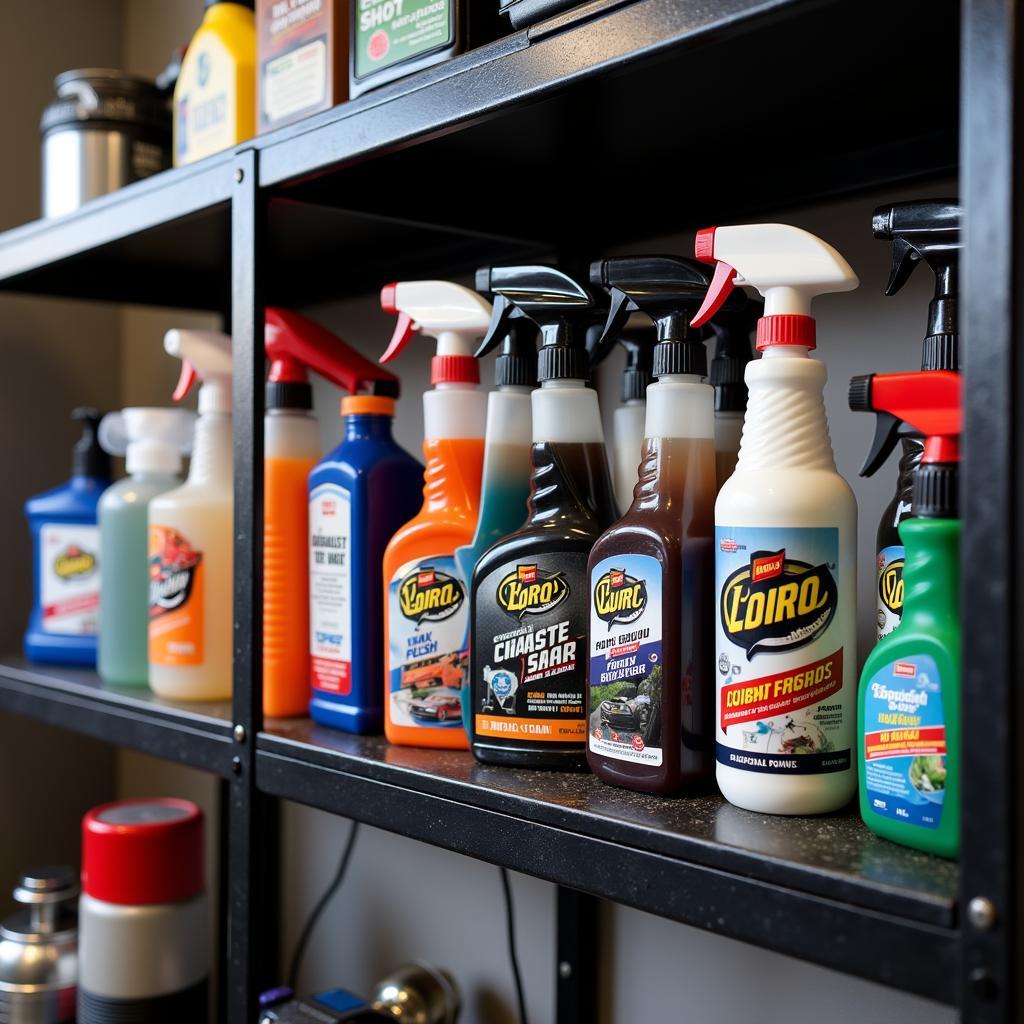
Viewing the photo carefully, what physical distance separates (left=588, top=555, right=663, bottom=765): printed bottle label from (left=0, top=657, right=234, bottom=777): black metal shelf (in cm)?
37

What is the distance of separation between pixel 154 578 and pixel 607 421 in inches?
18.3

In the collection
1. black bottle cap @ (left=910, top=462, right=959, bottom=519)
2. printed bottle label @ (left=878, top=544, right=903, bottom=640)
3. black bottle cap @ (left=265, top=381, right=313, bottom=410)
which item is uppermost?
black bottle cap @ (left=265, top=381, right=313, bottom=410)

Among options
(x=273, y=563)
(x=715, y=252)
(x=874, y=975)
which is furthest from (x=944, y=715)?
(x=273, y=563)

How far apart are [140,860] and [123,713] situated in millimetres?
208

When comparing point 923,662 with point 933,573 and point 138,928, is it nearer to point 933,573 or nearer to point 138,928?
point 933,573

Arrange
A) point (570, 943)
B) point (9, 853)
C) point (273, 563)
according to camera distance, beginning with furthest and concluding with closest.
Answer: point (9, 853)
point (570, 943)
point (273, 563)

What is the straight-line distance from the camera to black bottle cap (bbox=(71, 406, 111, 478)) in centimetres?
138

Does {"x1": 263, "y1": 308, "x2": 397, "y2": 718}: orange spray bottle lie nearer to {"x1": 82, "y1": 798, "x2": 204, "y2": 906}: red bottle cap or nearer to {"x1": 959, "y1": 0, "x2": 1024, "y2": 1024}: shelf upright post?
{"x1": 82, "y1": 798, "x2": 204, "y2": 906}: red bottle cap

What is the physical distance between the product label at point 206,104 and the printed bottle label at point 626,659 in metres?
0.60

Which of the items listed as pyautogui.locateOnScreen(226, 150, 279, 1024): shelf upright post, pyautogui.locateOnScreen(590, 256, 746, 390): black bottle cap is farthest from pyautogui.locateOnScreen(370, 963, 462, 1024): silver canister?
pyautogui.locateOnScreen(590, 256, 746, 390): black bottle cap

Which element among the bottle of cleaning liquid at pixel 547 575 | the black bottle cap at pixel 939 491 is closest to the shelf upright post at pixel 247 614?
the bottle of cleaning liquid at pixel 547 575

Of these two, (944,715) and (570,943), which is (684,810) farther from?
(570,943)

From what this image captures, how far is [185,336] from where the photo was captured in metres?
1.11

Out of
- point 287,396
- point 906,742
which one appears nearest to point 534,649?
point 906,742
